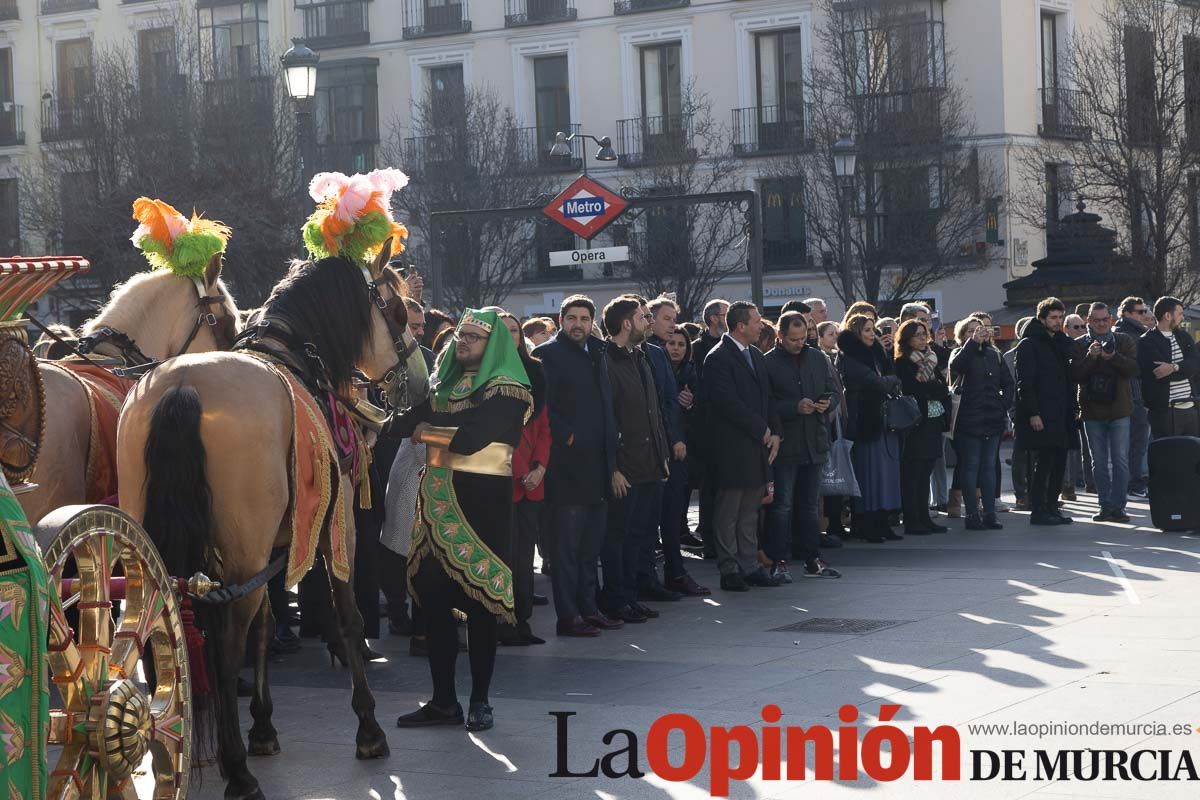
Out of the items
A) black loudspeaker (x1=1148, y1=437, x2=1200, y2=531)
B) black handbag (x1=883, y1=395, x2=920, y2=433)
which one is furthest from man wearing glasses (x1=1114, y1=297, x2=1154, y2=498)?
black handbag (x1=883, y1=395, x2=920, y2=433)

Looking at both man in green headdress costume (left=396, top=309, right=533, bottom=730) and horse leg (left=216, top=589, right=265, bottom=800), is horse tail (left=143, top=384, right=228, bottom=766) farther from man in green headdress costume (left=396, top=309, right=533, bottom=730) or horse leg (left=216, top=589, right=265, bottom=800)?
man in green headdress costume (left=396, top=309, right=533, bottom=730)

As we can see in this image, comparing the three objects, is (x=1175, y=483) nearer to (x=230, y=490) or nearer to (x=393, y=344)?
(x=393, y=344)

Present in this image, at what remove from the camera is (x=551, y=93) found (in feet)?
147

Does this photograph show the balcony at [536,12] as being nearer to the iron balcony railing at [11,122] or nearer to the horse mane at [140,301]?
the iron balcony railing at [11,122]

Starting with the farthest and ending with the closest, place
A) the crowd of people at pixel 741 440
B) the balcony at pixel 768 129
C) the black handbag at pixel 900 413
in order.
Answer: the balcony at pixel 768 129 < the black handbag at pixel 900 413 < the crowd of people at pixel 741 440

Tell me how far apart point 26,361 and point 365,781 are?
7.17ft

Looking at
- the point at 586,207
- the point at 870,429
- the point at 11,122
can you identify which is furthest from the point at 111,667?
the point at 11,122

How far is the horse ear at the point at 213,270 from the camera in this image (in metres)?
8.23

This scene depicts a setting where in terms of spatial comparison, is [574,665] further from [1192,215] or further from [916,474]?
[1192,215]

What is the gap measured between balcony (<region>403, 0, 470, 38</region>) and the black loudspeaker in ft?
108

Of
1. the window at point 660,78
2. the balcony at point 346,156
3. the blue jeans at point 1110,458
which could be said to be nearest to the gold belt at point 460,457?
the blue jeans at point 1110,458

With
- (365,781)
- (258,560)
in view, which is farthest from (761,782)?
(258,560)

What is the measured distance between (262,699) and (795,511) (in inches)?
260

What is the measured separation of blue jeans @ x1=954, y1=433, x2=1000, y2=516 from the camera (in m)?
15.6
